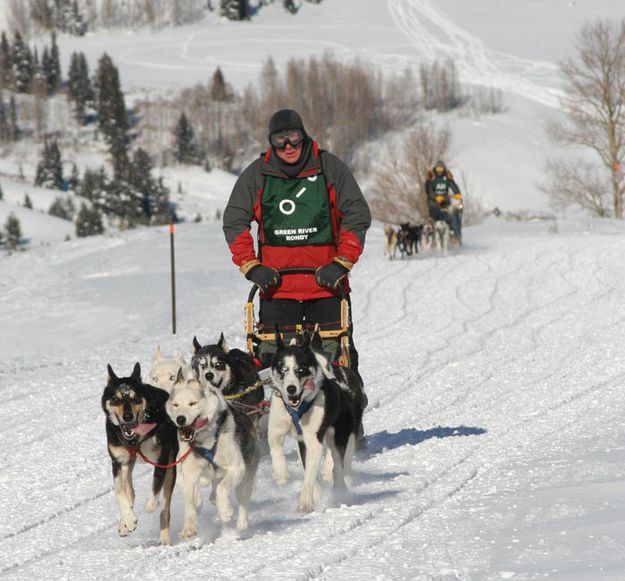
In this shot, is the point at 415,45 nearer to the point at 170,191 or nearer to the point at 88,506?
the point at 170,191

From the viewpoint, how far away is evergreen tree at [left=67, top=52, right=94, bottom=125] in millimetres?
112875

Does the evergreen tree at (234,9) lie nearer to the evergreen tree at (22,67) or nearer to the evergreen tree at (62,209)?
the evergreen tree at (22,67)

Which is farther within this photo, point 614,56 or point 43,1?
point 43,1

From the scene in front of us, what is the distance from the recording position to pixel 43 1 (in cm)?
14550

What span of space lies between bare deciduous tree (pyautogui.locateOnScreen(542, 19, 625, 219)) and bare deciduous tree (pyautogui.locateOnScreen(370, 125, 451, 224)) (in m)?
5.04

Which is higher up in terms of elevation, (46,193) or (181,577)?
(181,577)

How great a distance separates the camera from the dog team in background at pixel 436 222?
23141 millimetres

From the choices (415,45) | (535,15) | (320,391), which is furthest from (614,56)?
(535,15)

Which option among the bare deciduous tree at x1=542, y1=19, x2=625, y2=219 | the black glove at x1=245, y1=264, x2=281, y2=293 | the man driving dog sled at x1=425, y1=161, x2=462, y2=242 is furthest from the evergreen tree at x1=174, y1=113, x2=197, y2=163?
the black glove at x1=245, y1=264, x2=281, y2=293

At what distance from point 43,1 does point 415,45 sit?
56.4 metres

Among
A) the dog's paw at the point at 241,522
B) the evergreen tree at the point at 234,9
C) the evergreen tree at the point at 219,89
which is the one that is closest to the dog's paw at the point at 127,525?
the dog's paw at the point at 241,522

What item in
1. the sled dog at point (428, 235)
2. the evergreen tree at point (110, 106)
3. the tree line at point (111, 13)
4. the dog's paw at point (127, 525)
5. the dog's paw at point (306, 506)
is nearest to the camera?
the dog's paw at point (127, 525)

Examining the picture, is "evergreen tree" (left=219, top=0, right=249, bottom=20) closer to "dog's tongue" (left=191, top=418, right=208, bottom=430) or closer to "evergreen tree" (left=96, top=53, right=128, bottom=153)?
"evergreen tree" (left=96, top=53, right=128, bottom=153)

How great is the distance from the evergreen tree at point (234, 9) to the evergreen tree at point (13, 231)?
6887 centimetres
